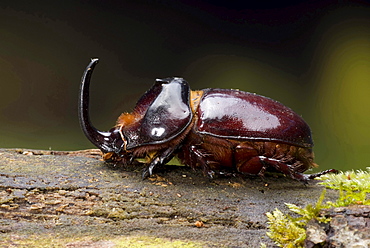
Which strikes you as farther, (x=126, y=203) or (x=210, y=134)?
(x=210, y=134)

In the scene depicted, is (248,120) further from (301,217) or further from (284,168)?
(301,217)

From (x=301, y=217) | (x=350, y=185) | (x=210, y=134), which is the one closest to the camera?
(x=301, y=217)

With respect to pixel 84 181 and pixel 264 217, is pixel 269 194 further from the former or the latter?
pixel 84 181

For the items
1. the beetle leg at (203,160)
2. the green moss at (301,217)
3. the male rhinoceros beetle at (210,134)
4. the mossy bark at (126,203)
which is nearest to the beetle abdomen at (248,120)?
the male rhinoceros beetle at (210,134)

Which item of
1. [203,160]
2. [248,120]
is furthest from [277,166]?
[203,160]

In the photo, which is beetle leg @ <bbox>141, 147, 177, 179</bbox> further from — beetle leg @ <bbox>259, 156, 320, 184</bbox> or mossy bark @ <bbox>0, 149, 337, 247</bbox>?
beetle leg @ <bbox>259, 156, 320, 184</bbox>

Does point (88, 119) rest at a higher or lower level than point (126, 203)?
higher

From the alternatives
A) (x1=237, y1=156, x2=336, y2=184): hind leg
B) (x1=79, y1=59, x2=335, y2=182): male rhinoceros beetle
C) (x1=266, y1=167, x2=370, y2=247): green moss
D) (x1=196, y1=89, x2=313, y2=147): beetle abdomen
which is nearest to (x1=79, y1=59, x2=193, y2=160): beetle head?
(x1=79, y1=59, x2=335, y2=182): male rhinoceros beetle
